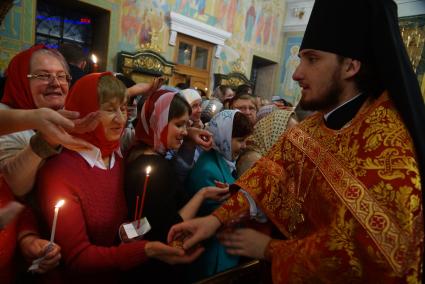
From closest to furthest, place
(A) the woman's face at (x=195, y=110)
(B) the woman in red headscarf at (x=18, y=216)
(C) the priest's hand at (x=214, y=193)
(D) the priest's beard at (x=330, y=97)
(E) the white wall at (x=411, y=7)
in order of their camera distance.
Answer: (B) the woman in red headscarf at (x=18, y=216) < (D) the priest's beard at (x=330, y=97) < (C) the priest's hand at (x=214, y=193) < (A) the woman's face at (x=195, y=110) < (E) the white wall at (x=411, y=7)

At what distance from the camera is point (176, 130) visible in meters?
1.88

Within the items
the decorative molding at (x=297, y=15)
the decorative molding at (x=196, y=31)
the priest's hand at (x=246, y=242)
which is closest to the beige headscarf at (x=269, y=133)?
the priest's hand at (x=246, y=242)

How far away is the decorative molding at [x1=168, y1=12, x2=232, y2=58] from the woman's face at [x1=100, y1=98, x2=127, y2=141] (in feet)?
28.5

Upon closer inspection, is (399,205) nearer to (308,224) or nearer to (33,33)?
(308,224)

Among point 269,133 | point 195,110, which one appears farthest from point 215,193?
point 195,110

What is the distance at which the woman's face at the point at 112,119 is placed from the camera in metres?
1.50

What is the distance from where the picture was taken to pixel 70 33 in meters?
8.13

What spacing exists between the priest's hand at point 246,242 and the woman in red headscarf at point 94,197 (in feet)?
0.82

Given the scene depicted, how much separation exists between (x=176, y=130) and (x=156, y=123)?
5.3 inches

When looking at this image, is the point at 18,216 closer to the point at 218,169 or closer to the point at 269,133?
the point at 218,169

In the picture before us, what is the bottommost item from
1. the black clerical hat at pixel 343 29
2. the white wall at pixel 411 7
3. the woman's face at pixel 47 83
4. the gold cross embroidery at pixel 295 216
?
the gold cross embroidery at pixel 295 216

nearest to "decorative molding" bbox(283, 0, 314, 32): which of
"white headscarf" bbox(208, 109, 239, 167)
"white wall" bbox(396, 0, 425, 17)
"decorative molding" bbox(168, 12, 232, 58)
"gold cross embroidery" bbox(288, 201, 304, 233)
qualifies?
"white wall" bbox(396, 0, 425, 17)

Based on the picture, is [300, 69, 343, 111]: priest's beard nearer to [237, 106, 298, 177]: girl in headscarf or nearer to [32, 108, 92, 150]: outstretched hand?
[32, 108, 92, 150]: outstretched hand

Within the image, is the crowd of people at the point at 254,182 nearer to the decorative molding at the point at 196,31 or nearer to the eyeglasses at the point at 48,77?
the eyeglasses at the point at 48,77
